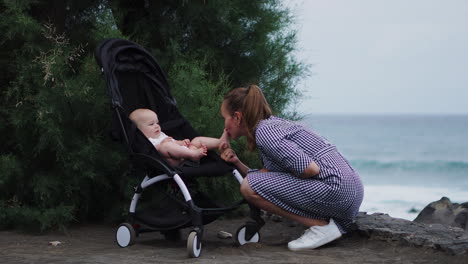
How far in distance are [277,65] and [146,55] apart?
2.11m

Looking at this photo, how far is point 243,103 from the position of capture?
4.38m

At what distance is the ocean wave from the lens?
24.3 m

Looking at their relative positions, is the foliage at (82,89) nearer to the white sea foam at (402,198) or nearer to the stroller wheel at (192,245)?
the stroller wheel at (192,245)

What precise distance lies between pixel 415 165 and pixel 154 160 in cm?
2190

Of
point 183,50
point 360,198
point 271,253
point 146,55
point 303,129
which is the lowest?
point 271,253

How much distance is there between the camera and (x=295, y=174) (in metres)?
4.33

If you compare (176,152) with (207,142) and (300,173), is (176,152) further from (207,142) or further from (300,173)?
(300,173)

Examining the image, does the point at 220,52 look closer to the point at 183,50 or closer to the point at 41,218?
the point at 183,50

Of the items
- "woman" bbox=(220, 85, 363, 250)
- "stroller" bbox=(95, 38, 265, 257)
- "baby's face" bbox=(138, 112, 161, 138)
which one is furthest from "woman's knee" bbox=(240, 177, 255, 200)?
"baby's face" bbox=(138, 112, 161, 138)

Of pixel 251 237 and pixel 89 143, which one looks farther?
pixel 89 143

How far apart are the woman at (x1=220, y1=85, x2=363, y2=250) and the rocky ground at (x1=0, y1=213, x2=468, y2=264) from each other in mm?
256

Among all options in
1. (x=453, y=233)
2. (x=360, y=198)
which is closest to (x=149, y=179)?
(x=360, y=198)

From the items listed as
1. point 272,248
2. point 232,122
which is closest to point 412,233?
point 272,248

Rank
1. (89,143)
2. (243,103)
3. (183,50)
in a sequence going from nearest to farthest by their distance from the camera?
1. (243,103)
2. (89,143)
3. (183,50)
